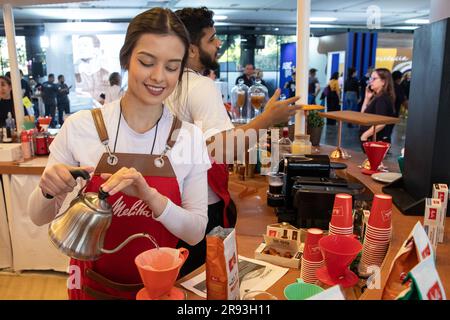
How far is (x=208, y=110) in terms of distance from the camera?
186 centimetres

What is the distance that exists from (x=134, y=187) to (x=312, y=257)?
0.59 m

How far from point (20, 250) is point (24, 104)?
1.63m

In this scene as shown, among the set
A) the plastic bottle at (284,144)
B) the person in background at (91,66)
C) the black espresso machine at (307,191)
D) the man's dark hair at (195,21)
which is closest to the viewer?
the black espresso machine at (307,191)

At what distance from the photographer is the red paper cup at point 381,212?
53.1 inches

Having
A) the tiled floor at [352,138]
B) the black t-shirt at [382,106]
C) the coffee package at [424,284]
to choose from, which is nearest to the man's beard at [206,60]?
the coffee package at [424,284]

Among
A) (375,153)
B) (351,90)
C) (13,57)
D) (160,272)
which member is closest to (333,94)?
(351,90)

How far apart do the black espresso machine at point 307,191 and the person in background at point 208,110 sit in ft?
0.83

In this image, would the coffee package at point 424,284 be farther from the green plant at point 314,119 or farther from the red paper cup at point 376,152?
the green plant at point 314,119

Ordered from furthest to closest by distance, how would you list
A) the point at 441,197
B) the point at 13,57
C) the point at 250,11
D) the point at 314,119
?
the point at 250,11 → the point at 13,57 → the point at 314,119 → the point at 441,197

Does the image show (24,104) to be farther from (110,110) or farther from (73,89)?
(73,89)

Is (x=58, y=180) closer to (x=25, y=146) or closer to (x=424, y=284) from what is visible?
(x=424, y=284)
